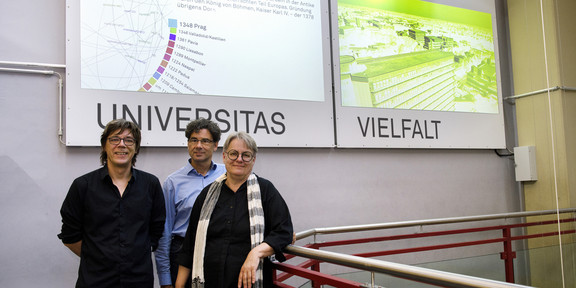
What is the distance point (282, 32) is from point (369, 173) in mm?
1397

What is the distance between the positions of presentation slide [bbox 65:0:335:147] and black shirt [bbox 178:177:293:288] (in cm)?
Answer: 161

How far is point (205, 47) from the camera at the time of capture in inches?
129

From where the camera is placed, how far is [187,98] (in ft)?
10.5

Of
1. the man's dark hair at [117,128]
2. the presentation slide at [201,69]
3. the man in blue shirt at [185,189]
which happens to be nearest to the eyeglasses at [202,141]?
the man in blue shirt at [185,189]

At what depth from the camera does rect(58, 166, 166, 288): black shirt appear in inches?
64.6

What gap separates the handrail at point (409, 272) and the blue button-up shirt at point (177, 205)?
648mm

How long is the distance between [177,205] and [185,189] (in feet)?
0.29

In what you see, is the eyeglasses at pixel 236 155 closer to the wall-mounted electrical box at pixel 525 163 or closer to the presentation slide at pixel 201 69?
the presentation slide at pixel 201 69

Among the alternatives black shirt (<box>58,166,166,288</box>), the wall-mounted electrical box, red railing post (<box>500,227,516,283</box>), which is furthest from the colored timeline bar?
the wall-mounted electrical box

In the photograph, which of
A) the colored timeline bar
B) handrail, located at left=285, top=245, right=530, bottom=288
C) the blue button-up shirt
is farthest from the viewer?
the colored timeline bar

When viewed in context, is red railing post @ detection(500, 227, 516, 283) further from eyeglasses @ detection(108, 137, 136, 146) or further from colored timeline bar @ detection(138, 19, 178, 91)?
eyeglasses @ detection(108, 137, 136, 146)

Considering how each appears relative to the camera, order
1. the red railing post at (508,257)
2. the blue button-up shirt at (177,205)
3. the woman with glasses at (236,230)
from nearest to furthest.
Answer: the woman with glasses at (236,230) < the blue button-up shirt at (177,205) < the red railing post at (508,257)

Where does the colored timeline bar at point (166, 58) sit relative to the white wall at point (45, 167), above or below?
above

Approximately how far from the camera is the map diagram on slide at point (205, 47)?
301 centimetres
